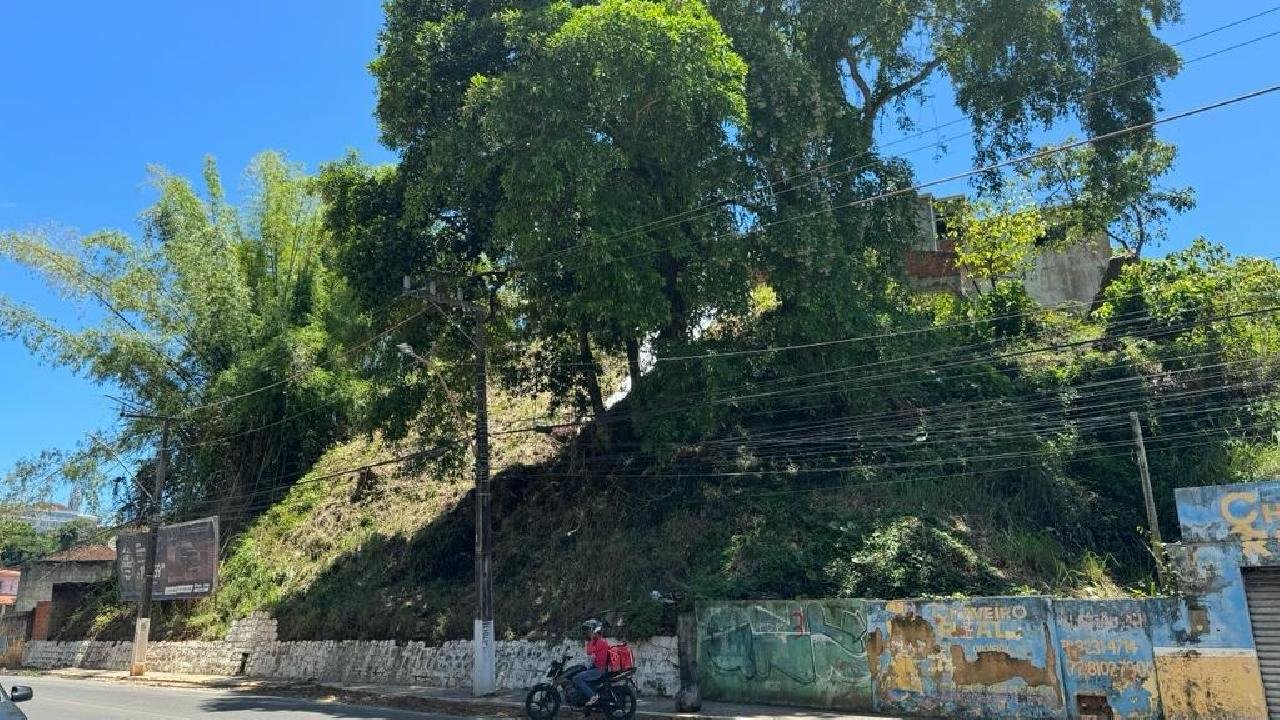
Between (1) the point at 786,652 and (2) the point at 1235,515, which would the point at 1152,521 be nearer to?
(2) the point at 1235,515

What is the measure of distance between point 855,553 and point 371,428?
532 inches

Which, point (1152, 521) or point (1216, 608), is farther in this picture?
point (1152, 521)

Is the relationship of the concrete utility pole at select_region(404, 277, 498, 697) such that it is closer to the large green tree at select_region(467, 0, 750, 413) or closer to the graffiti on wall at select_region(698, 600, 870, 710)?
the large green tree at select_region(467, 0, 750, 413)

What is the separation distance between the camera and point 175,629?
89.9 ft

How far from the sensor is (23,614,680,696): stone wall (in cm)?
1625

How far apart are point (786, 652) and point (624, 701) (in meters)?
3.30

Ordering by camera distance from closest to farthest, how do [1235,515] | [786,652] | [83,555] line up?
[1235,515] → [786,652] → [83,555]

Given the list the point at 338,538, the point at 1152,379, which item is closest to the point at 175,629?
the point at 338,538

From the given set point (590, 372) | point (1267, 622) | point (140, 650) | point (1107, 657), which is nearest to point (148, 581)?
point (140, 650)

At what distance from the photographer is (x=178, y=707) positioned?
52.9 ft

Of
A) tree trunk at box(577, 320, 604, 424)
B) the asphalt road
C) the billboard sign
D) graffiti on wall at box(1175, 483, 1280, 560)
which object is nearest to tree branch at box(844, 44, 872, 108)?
tree trunk at box(577, 320, 604, 424)

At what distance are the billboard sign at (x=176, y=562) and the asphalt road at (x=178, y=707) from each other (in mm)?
4804

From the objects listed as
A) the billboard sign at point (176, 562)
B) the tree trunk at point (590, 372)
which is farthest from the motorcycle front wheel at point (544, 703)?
the billboard sign at point (176, 562)

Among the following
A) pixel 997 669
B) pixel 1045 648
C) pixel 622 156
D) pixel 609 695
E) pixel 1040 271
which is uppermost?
pixel 1040 271
